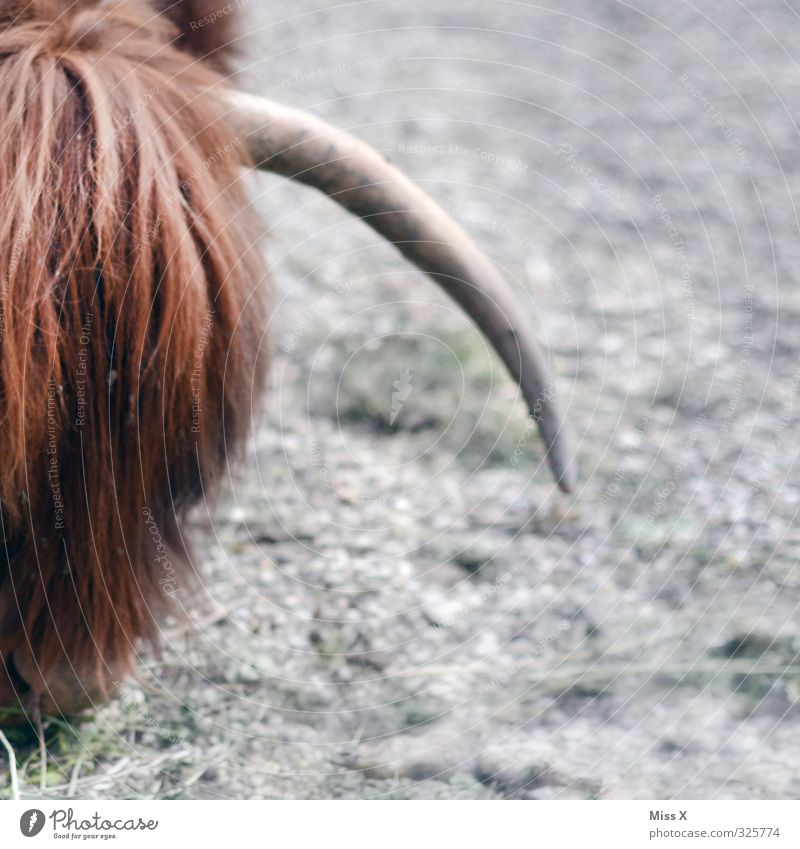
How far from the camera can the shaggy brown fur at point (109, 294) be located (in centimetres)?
107

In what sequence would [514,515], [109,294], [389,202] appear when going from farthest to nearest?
[514,515] < [389,202] < [109,294]

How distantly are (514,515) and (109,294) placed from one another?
113 centimetres

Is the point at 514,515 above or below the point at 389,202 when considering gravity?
below

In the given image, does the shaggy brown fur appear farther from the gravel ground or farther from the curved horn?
the gravel ground

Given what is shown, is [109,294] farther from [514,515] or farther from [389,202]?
[514,515]

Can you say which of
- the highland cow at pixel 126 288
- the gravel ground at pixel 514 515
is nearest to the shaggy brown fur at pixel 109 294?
the highland cow at pixel 126 288

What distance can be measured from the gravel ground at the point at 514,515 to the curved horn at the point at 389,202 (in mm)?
143

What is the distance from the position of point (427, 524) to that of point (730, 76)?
2.87 metres

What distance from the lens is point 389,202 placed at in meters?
1.22

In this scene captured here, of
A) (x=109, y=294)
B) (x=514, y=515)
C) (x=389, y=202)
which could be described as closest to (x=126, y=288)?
(x=109, y=294)

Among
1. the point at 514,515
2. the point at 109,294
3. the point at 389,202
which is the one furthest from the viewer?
the point at 514,515

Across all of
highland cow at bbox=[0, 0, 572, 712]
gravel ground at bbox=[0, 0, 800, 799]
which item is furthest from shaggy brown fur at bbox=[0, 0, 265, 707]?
gravel ground at bbox=[0, 0, 800, 799]

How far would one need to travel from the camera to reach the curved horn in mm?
1188

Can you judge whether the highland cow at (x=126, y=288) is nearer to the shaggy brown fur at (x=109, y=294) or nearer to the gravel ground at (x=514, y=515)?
the shaggy brown fur at (x=109, y=294)
